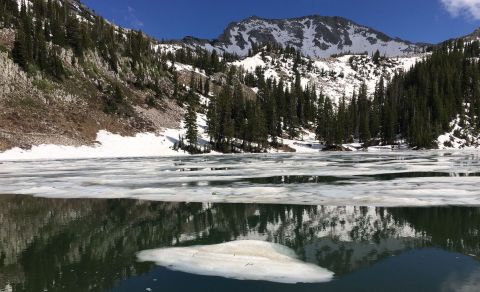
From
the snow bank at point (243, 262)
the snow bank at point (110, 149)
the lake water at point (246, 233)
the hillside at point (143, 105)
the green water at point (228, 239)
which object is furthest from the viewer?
the hillside at point (143, 105)

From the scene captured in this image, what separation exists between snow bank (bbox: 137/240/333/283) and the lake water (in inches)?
7.4

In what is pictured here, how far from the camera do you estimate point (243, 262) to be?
8.62 meters

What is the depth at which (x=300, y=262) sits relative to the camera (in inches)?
339

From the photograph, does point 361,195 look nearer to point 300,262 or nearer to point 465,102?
point 300,262

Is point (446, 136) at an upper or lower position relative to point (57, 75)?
lower

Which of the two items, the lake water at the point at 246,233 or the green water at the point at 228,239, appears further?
the lake water at the point at 246,233

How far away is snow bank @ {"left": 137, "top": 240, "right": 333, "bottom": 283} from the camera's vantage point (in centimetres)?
778

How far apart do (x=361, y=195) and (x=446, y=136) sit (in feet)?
342

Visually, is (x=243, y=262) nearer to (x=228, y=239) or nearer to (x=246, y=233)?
(x=228, y=239)

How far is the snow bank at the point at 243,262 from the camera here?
306 inches

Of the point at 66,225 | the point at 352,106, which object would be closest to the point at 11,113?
the point at 66,225

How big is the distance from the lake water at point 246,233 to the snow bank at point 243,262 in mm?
189

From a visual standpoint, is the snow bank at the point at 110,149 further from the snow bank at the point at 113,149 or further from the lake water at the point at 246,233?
the lake water at the point at 246,233

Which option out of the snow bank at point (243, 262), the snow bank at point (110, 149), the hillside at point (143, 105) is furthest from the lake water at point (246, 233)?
the hillside at point (143, 105)
